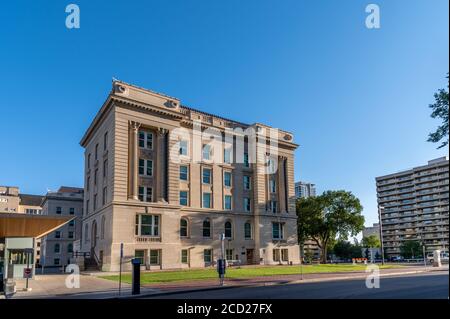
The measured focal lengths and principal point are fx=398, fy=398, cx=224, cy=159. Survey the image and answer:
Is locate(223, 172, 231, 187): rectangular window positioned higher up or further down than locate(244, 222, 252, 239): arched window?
higher up

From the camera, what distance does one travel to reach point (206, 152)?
2050 inches

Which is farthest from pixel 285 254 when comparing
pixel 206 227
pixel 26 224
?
pixel 26 224

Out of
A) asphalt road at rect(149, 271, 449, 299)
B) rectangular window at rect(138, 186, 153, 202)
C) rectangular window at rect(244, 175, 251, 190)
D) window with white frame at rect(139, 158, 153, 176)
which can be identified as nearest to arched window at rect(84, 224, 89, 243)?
rectangular window at rect(138, 186, 153, 202)

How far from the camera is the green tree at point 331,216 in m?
67.3

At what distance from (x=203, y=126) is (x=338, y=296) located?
37.1 metres

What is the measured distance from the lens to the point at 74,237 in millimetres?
82812

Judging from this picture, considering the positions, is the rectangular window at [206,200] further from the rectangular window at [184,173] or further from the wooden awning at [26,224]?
the wooden awning at [26,224]

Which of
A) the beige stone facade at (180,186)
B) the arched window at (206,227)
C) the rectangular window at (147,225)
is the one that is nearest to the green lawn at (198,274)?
the rectangular window at (147,225)

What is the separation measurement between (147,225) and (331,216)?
121ft

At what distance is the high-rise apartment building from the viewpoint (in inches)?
4503

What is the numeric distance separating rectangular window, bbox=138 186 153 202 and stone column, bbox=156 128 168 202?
79 cm

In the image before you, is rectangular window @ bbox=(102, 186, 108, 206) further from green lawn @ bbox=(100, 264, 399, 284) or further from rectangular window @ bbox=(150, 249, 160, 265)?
green lawn @ bbox=(100, 264, 399, 284)

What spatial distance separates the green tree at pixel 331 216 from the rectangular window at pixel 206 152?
85.7 feet
